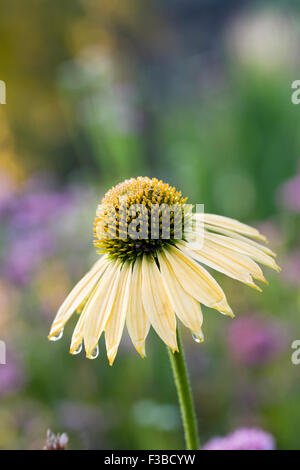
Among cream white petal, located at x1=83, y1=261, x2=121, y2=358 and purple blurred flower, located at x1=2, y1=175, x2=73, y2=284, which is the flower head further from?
purple blurred flower, located at x1=2, y1=175, x2=73, y2=284

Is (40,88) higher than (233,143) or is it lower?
higher

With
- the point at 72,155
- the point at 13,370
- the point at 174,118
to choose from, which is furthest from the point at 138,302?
the point at 72,155

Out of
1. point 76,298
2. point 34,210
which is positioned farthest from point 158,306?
point 34,210

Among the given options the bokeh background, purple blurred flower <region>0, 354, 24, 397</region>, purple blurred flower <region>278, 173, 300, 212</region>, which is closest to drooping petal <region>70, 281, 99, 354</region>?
the bokeh background

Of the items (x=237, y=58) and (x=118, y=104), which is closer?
(x=118, y=104)

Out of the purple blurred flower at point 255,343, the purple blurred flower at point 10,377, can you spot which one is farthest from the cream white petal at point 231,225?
the purple blurred flower at point 10,377

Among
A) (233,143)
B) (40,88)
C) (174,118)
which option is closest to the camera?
(233,143)

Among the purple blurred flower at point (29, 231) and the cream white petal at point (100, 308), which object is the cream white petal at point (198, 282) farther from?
the purple blurred flower at point (29, 231)
